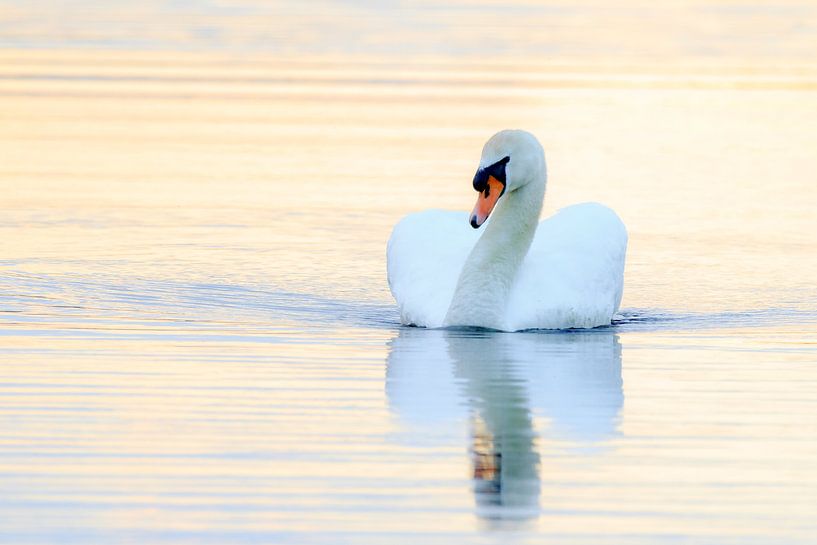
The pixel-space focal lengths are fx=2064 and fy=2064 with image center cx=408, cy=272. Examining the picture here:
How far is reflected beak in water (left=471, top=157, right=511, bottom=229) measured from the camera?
1143 cm

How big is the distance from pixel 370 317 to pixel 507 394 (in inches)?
106

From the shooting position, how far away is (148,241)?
1378cm

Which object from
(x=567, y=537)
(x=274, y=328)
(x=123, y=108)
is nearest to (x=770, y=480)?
(x=567, y=537)

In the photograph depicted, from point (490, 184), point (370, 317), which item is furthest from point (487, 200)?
point (370, 317)

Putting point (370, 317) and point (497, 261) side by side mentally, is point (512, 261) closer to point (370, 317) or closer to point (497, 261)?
point (497, 261)

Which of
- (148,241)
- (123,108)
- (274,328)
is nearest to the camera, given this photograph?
(274,328)

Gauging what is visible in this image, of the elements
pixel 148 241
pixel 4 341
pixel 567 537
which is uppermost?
pixel 148 241

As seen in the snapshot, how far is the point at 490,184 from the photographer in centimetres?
1162

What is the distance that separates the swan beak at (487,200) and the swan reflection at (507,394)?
621 millimetres

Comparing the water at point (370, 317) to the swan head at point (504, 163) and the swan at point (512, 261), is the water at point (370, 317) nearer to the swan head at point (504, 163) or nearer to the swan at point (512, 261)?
the swan at point (512, 261)

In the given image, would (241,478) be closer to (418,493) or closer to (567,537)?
(418,493)

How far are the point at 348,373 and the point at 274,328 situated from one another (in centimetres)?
144

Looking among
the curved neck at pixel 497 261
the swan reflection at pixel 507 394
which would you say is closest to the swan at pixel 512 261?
the curved neck at pixel 497 261

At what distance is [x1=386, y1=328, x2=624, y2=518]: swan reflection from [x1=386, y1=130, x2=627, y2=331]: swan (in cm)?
15
